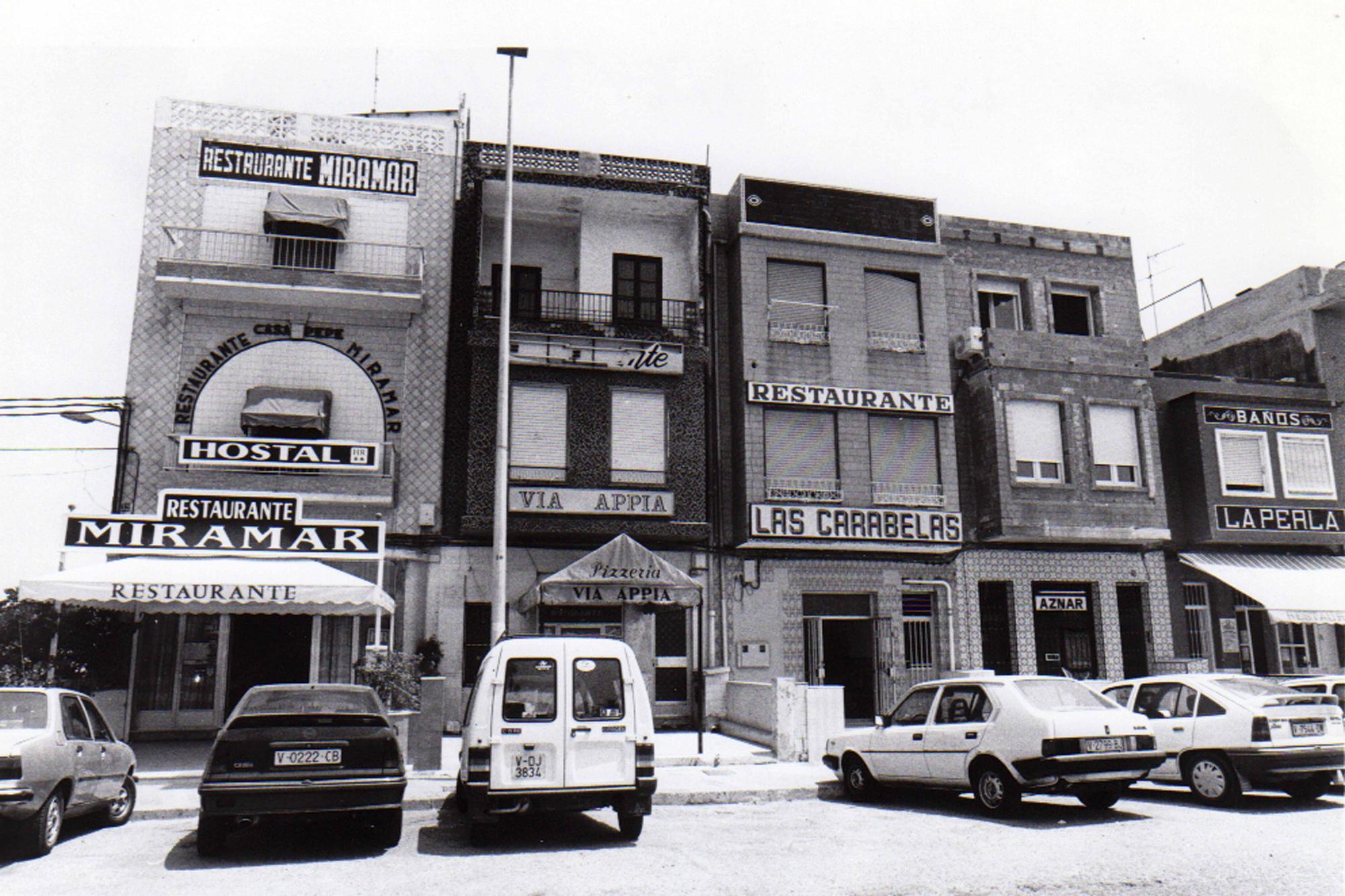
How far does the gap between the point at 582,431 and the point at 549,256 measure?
4525 millimetres

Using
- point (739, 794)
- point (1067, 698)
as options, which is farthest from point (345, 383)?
point (1067, 698)

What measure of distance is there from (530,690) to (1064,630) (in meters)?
16.7

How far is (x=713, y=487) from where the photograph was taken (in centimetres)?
2080

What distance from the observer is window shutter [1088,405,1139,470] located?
73.9ft

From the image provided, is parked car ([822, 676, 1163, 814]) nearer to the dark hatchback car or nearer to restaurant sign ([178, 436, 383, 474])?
the dark hatchback car

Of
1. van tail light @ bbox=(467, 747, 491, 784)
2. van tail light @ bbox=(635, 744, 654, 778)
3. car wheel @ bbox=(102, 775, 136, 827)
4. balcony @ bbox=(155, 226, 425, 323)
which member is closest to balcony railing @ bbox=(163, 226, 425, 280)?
balcony @ bbox=(155, 226, 425, 323)

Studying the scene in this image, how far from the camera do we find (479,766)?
29.3 ft

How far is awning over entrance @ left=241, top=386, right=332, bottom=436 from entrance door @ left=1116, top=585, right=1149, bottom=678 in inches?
726

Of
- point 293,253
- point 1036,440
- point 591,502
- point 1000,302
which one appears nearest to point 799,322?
point 1000,302

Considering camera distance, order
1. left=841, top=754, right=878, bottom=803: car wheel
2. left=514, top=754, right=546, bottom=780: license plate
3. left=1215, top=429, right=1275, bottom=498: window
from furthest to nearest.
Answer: left=1215, top=429, right=1275, bottom=498: window < left=841, top=754, right=878, bottom=803: car wheel < left=514, top=754, right=546, bottom=780: license plate

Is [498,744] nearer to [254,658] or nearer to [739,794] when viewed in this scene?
[739,794]

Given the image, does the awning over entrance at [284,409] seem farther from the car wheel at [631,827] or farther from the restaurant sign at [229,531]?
the car wheel at [631,827]

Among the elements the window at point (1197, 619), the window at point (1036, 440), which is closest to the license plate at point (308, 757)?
the window at point (1036, 440)

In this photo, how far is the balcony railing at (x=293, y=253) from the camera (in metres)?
19.4
